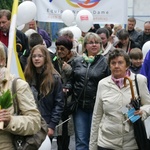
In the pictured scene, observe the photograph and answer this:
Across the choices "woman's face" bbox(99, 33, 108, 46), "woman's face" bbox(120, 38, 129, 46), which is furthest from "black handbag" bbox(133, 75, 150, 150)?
"woman's face" bbox(120, 38, 129, 46)

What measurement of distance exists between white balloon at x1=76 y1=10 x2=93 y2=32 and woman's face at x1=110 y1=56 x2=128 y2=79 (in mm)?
4679

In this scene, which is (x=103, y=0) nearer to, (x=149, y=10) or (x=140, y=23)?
(x=140, y=23)

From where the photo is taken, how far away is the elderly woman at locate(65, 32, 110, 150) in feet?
23.2

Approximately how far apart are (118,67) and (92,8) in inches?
217

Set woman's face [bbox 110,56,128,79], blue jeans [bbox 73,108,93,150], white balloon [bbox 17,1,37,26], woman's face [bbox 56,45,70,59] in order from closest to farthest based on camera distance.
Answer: woman's face [bbox 110,56,128,79] < blue jeans [bbox 73,108,93,150] < woman's face [bbox 56,45,70,59] < white balloon [bbox 17,1,37,26]

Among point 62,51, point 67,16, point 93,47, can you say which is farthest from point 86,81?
point 67,16

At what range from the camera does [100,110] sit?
5688 mm

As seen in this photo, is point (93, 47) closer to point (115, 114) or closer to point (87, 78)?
point (87, 78)

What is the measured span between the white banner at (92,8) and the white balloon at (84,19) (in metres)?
0.21

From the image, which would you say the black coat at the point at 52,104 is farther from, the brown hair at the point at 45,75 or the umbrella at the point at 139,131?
the umbrella at the point at 139,131

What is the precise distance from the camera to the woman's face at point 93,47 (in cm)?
734

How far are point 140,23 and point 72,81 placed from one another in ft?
64.6

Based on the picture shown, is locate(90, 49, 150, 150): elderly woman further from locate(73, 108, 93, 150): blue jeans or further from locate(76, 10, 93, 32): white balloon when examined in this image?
locate(76, 10, 93, 32): white balloon

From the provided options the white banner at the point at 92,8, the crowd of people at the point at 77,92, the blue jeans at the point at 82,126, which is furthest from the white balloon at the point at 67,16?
the blue jeans at the point at 82,126
